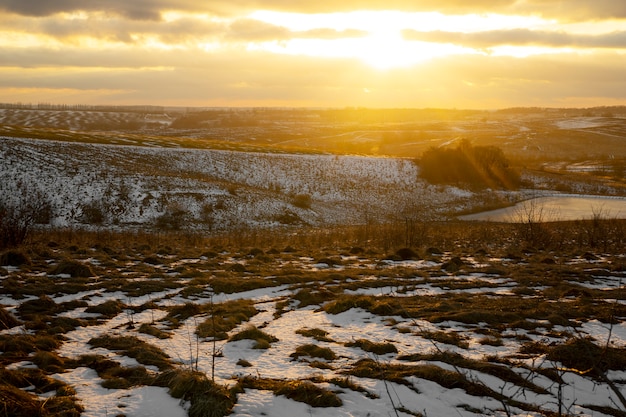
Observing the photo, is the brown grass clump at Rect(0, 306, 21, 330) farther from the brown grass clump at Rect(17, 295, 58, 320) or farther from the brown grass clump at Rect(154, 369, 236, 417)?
the brown grass clump at Rect(154, 369, 236, 417)

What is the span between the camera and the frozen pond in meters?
41.1

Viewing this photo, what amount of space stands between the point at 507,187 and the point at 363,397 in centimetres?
5728

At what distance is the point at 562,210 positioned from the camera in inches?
1759

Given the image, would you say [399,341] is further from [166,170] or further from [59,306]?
[166,170]

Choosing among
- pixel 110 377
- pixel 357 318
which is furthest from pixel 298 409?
pixel 357 318

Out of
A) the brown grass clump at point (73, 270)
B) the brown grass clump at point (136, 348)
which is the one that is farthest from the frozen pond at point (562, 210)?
the brown grass clump at point (136, 348)

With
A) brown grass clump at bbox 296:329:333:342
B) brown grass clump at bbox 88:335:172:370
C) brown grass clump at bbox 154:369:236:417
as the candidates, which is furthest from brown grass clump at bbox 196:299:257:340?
brown grass clump at bbox 154:369:236:417

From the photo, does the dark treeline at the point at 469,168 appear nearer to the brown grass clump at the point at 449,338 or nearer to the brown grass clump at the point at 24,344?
the brown grass clump at the point at 449,338

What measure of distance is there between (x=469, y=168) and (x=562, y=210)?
17.8 meters

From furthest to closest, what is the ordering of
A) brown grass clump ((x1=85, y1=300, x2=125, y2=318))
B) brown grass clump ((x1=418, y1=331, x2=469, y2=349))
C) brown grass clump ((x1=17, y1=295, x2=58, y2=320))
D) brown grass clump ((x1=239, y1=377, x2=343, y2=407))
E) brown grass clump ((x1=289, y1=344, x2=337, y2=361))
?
brown grass clump ((x1=85, y1=300, x2=125, y2=318)), brown grass clump ((x1=17, y1=295, x2=58, y2=320)), brown grass clump ((x1=418, y1=331, x2=469, y2=349)), brown grass clump ((x1=289, y1=344, x2=337, y2=361)), brown grass clump ((x1=239, y1=377, x2=343, y2=407))

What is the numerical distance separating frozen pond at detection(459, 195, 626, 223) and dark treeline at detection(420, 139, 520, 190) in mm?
7618

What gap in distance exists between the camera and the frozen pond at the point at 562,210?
1619 inches

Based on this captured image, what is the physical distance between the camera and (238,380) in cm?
832

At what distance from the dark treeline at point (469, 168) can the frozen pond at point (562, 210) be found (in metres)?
7.62
